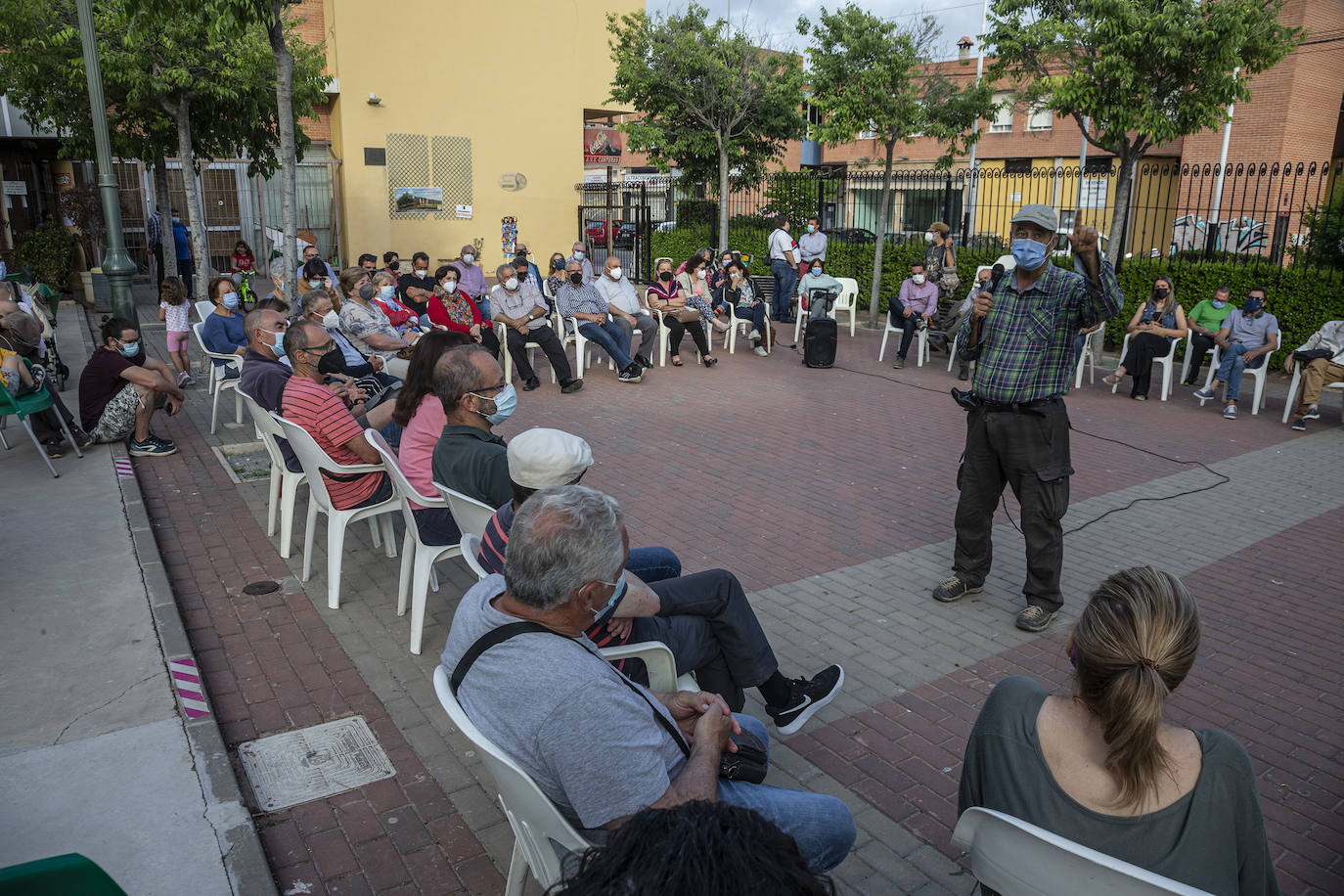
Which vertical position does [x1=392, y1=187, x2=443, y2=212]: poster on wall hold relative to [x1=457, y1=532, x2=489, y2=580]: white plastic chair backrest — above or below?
above

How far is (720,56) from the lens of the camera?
1864 centimetres

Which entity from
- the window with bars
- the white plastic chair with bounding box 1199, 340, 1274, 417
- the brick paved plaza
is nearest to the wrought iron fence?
the white plastic chair with bounding box 1199, 340, 1274, 417

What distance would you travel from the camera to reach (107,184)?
10.7 meters

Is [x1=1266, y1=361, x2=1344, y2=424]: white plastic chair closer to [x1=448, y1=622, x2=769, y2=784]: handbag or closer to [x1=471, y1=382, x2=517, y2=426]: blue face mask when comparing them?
[x1=471, y1=382, x2=517, y2=426]: blue face mask

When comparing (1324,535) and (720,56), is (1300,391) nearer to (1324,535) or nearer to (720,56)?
(1324,535)

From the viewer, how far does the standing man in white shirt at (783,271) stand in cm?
1697

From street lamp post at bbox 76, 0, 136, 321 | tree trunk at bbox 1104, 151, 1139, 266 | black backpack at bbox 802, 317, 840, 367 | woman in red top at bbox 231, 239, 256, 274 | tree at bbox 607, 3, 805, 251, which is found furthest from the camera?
tree at bbox 607, 3, 805, 251

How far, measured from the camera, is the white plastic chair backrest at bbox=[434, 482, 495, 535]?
13.5 feet

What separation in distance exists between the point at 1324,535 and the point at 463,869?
6.22 metres

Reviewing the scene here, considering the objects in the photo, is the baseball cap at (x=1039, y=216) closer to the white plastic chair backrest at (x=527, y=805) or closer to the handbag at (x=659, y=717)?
the handbag at (x=659, y=717)

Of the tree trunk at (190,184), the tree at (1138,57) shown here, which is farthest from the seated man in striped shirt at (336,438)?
the tree trunk at (190,184)

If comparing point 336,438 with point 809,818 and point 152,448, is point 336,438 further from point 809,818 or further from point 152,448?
point 152,448

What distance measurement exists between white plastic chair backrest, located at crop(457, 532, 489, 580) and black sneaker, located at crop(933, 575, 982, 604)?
2722 millimetres

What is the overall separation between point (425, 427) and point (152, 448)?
441 cm
